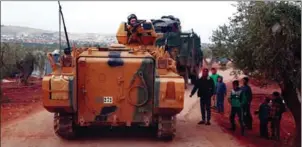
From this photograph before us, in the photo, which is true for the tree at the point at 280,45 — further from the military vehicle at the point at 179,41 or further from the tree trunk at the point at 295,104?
the military vehicle at the point at 179,41

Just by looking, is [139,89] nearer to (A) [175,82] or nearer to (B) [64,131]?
(A) [175,82]

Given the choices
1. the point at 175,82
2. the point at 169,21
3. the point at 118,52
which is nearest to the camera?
the point at 175,82

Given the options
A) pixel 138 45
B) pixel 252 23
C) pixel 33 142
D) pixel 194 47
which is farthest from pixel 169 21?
pixel 33 142

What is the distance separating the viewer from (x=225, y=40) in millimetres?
23406

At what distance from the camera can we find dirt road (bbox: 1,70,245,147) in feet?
36.1

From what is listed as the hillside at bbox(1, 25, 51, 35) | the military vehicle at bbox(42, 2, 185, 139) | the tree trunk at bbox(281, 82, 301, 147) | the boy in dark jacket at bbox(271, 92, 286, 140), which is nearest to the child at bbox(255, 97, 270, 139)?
the boy in dark jacket at bbox(271, 92, 286, 140)

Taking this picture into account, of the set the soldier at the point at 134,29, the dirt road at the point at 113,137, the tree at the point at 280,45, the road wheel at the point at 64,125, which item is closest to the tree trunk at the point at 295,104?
the tree at the point at 280,45

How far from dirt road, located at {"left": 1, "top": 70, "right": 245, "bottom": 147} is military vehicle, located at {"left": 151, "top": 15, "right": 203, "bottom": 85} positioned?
27.0 ft

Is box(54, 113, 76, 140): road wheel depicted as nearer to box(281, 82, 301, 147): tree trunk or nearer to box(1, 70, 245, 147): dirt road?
box(1, 70, 245, 147): dirt road

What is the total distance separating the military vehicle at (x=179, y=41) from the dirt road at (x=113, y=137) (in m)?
8.24

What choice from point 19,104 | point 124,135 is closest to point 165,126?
point 124,135

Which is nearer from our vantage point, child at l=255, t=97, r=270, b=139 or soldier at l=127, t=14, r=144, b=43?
child at l=255, t=97, r=270, b=139

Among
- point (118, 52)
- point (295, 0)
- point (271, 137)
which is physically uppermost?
point (295, 0)

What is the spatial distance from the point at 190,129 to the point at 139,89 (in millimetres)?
2633
